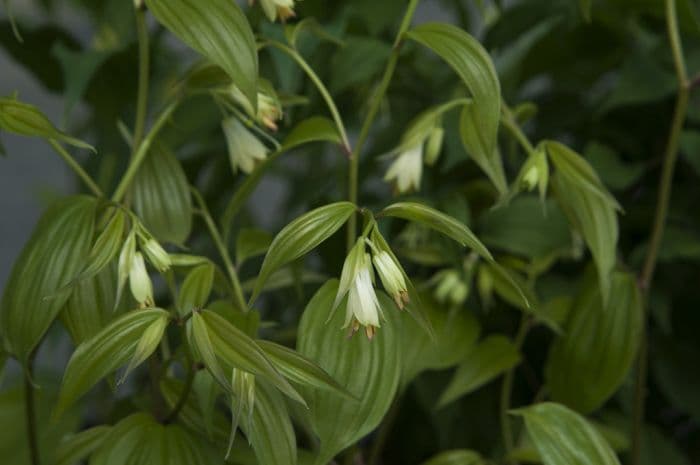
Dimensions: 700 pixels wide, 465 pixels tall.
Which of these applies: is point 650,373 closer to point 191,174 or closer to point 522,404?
point 522,404

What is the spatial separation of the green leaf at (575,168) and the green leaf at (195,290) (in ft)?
0.65

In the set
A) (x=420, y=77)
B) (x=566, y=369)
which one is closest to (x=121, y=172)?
(x=420, y=77)

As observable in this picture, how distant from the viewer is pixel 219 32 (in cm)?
51

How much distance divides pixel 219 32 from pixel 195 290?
0.43ft

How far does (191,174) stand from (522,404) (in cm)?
34

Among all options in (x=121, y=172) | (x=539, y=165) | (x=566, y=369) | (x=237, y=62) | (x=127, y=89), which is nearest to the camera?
(x=237, y=62)

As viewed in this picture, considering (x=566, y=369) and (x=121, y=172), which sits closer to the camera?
(x=566, y=369)

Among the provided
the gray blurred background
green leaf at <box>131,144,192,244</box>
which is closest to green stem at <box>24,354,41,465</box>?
green leaf at <box>131,144,192,244</box>

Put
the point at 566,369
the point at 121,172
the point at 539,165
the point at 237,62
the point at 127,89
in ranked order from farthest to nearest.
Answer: the point at 127,89 < the point at 121,172 < the point at 566,369 < the point at 539,165 < the point at 237,62

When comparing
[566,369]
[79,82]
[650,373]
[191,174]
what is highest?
[79,82]

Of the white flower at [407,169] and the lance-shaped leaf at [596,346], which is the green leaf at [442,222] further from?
the lance-shaped leaf at [596,346]

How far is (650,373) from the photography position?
3.40 feet

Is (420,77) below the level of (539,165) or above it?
below

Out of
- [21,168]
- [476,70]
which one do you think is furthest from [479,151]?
[21,168]
